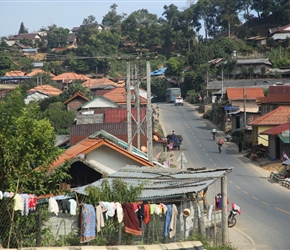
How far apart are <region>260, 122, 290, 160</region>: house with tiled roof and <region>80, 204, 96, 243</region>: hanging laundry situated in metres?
30.2

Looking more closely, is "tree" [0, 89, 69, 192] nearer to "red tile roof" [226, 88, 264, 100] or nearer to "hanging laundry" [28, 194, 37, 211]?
"hanging laundry" [28, 194, 37, 211]

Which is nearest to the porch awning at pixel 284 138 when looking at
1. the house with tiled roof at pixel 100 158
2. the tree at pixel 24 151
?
the house with tiled roof at pixel 100 158

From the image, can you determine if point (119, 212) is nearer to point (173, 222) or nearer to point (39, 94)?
point (173, 222)

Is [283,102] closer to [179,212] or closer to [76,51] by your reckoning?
[179,212]

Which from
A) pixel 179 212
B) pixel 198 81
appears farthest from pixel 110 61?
pixel 179 212

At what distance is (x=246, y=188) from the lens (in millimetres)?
36312

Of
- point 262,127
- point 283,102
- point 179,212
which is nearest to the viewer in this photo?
point 179,212

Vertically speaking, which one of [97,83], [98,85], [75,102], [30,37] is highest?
[30,37]

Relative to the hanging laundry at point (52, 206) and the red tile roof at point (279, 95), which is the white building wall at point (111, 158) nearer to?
the hanging laundry at point (52, 206)

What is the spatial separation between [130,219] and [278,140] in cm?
3168

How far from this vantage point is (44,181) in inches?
671

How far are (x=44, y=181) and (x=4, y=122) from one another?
5.73ft

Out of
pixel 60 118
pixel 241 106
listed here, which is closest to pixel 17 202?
pixel 60 118

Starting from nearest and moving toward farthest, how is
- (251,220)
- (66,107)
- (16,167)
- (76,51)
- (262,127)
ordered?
1. (16,167)
2. (251,220)
3. (262,127)
4. (66,107)
5. (76,51)
